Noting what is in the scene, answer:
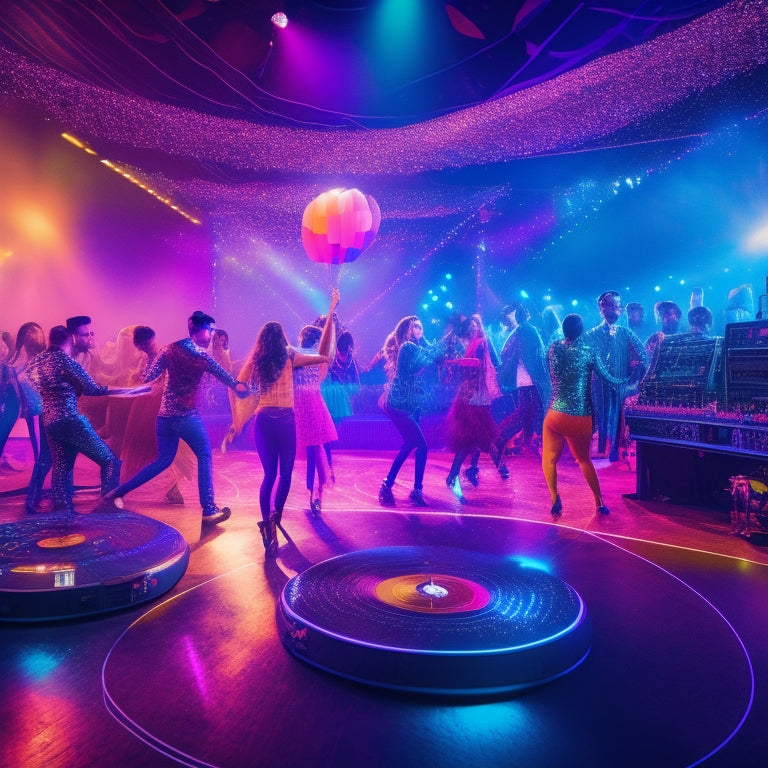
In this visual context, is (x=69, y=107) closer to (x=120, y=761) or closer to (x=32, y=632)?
(x=32, y=632)

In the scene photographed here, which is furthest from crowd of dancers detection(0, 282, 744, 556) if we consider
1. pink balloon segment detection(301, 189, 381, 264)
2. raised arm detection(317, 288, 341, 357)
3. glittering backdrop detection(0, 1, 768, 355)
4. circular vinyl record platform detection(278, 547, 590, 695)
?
glittering backdrop detection(0, 1, 768, 355)

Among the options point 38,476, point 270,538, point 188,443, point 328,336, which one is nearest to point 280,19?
point 328,336

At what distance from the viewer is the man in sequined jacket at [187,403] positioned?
15.1 ft

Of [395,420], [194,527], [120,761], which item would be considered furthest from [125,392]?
[120,761]

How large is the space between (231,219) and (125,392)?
9.38 m

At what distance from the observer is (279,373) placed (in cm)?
405

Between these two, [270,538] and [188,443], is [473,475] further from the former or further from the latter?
[188,443]

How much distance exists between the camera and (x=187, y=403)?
15.4 feet

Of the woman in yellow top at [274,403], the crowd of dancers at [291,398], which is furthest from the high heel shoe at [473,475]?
the woman in yellow top at [274,403]

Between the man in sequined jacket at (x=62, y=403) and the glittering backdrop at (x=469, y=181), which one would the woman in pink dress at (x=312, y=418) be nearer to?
the man in sequined jacket at (x=62, y=403)

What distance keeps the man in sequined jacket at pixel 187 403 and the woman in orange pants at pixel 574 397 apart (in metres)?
3.04

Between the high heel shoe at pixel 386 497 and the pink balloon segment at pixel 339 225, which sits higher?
the pink balloon segment at pixel 339 225

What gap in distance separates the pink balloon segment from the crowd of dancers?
0.82 metres

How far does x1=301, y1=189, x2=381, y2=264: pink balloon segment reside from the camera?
16.5 feet
